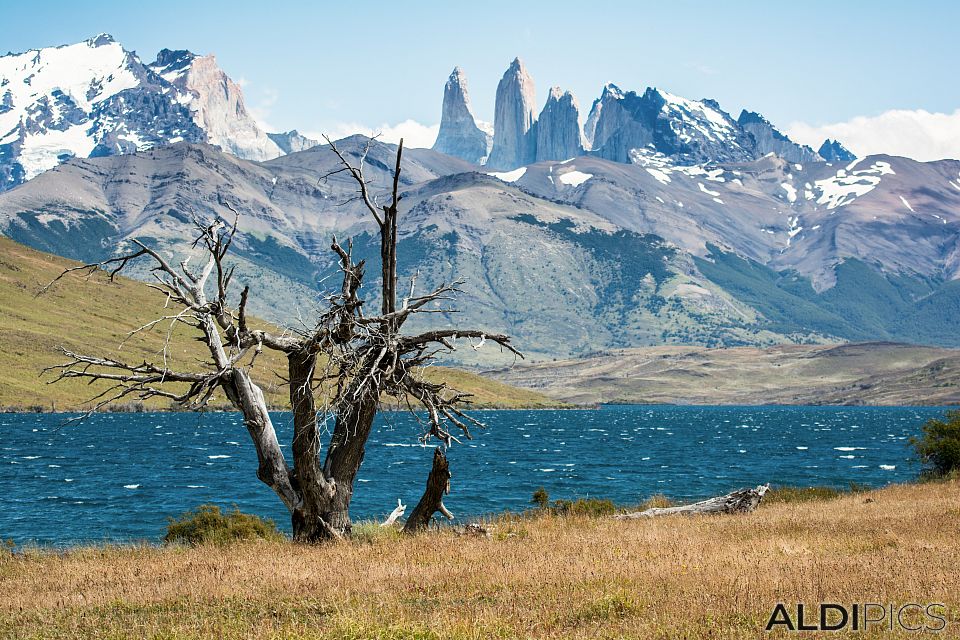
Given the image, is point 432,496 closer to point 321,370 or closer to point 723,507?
point 321,370

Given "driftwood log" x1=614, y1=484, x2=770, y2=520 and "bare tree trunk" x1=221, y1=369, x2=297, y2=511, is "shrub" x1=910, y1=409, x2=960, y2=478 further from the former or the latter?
"bare tree trunk" x1=221, y1=369, x2=297, y2=511

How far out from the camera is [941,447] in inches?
2040

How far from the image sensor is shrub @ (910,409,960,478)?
167 feet

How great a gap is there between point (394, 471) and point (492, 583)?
225 ft

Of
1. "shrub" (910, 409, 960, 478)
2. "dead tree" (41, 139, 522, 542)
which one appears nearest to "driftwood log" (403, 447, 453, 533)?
"dead tree" (41, 139, 522, 542)

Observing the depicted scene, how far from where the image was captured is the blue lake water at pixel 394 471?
182ft

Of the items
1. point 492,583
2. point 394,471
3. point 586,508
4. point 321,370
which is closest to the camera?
point 492,583

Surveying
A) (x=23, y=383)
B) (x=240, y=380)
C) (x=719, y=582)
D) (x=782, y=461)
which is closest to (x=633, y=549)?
(x=719, y=582)

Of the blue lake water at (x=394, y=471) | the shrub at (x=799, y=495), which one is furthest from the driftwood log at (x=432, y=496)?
the shrub at (x=799, y=495)

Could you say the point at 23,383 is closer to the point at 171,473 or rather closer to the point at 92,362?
the point at 171,473

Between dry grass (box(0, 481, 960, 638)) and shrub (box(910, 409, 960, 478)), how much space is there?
3123 cm

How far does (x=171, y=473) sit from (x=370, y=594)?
72867mm

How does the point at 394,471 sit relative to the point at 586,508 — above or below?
below

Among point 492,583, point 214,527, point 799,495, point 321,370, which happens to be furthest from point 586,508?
point 492,583
